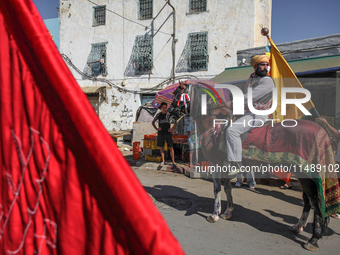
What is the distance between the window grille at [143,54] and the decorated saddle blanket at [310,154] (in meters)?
14.0

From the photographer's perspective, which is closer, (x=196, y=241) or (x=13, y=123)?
(x=13, y=123)

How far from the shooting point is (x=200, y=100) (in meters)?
4.68

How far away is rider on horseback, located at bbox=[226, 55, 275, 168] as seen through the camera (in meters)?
3.97

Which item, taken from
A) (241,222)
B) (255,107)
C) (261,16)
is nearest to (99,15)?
(261,16)

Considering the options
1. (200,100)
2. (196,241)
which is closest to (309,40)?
(200,100)

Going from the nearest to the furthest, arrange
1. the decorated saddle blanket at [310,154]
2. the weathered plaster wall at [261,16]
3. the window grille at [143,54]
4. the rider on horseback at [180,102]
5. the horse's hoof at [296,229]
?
the decorated saddle blanket at [310,154] < the horse's hoof at [296,229] < the rider on horseback at [180,102] < the weathered plaster wall at [261,16] < the window grille at [143,54]

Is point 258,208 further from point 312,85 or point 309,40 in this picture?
point 309,40

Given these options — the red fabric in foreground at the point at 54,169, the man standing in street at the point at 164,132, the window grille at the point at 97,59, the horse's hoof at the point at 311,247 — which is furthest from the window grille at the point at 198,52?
the red fabric in foreground at the point at 54,169

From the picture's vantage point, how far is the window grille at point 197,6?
1556 centimetres

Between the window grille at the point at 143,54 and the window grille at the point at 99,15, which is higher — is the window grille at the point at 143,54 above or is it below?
below

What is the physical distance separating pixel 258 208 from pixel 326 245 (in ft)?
4.95

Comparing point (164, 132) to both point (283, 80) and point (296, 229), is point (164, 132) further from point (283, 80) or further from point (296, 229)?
point (296, 229)

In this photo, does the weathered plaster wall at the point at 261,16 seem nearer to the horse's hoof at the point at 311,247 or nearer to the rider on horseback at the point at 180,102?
the rider on horseback at the point at 180,102

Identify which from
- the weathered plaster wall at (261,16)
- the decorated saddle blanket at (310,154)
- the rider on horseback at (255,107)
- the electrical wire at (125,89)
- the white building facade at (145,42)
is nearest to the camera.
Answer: the decorated saddle blanket at (310,154)
